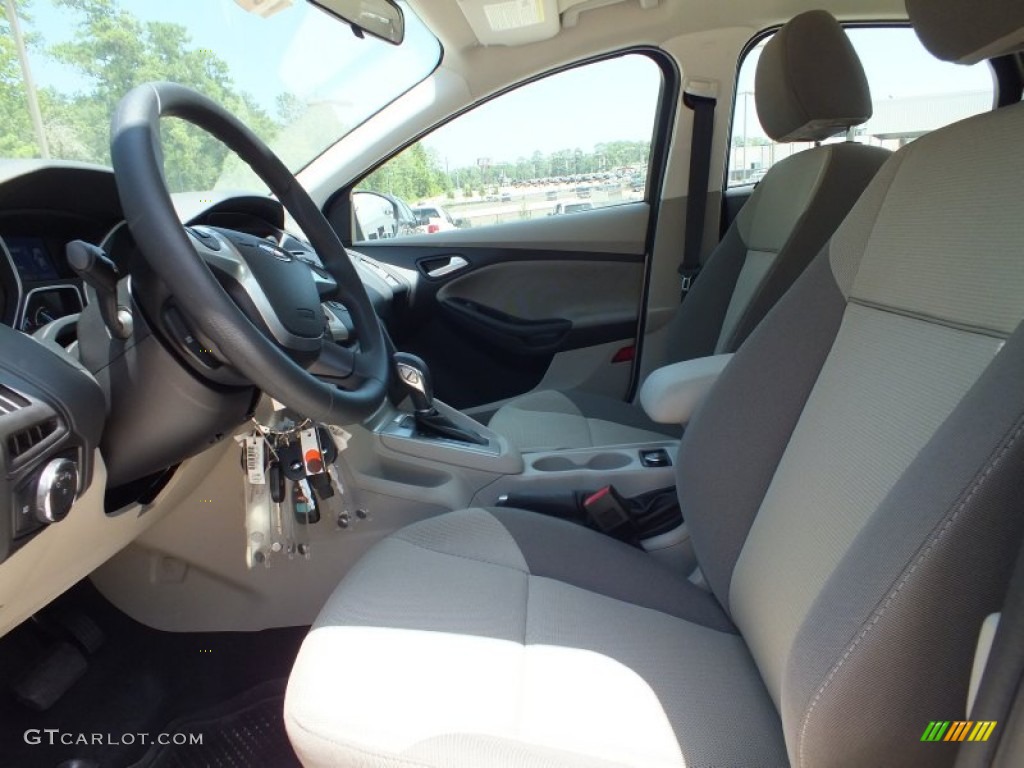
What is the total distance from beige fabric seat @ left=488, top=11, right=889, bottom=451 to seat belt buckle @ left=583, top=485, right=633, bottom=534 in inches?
14.7

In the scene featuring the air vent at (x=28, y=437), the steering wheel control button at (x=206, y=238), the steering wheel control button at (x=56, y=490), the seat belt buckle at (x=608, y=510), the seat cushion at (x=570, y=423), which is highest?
the steering wheel control button at (x=206, y=238)

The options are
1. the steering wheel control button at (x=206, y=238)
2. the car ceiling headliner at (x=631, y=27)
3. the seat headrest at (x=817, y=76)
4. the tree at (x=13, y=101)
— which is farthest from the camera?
the car ceiling headliner at (x=631, y=27)

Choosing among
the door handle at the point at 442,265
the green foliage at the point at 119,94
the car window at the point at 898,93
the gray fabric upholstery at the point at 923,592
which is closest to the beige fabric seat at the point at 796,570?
the gray fabric upholstery at the point at 923,592

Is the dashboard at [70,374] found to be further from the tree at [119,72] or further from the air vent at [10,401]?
the tree at [119,72]

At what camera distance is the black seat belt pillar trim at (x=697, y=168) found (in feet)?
7.39

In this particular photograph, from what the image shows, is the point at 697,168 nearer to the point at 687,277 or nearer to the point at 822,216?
the point at 687,277

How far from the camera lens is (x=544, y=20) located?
6.55ft

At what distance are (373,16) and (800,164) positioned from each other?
1.08 m

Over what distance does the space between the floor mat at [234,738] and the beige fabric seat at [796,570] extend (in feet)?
1.37

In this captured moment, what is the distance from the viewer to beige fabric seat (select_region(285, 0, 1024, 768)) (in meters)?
0.61

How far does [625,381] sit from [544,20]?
1111 mm

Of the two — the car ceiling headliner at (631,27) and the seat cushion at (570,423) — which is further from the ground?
the car ceiling headliner at (631,27)

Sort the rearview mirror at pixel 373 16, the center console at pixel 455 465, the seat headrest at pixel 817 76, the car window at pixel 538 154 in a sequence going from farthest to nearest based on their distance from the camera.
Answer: the car window at pixel 538 154, the rearview mirror at pixel 373 16, the seat headrest at pixel 817 76, the center console at pixel 455 465

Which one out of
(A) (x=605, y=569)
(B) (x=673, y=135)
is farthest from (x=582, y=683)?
(B) (x=673, y=135)
